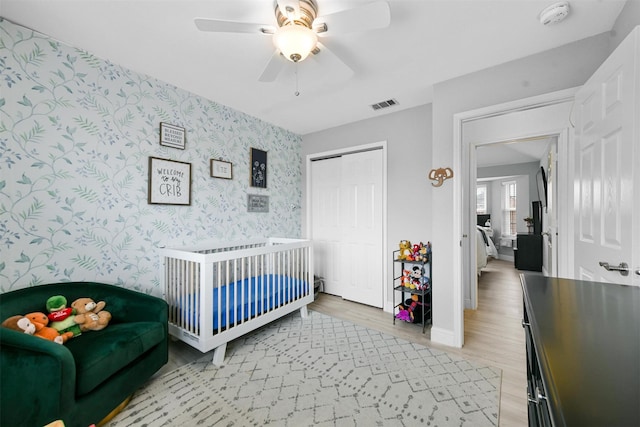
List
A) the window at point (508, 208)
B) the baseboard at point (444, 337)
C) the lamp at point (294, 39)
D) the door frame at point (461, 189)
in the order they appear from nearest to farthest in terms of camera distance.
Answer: the lamp at point (294, 39) < the door frame at point (461, 189) < the baseboard at point (444, 337) < the window at point (508, 208)

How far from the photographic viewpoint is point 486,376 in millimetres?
1812

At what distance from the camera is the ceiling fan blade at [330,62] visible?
6.16ft

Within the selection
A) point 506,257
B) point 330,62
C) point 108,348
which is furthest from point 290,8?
point 506,257

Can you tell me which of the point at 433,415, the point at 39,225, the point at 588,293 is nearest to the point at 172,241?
the point at 39,225

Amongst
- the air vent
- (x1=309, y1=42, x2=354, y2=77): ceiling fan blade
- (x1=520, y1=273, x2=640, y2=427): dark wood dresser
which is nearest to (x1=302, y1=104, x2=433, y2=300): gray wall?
the air vent

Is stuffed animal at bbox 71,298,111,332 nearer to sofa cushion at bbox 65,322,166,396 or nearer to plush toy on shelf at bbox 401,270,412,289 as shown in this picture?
sofa cushion at bbox 65,322,166,396

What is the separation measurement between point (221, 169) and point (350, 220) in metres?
1.72

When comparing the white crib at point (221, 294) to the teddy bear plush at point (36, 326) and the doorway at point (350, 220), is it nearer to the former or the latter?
the teddy bear plush at point (36, 326)

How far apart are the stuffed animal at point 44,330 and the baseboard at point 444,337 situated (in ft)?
8.73

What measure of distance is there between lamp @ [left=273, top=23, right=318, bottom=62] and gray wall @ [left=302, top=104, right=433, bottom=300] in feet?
6.06

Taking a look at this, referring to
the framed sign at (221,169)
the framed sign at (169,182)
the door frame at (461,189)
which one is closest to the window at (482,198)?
the door frame at (461,189)

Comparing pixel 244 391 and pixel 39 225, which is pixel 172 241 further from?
pixel 244 391

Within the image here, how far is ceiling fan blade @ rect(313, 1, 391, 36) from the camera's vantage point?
1206 millimetres

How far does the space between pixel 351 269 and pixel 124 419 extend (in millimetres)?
2547
